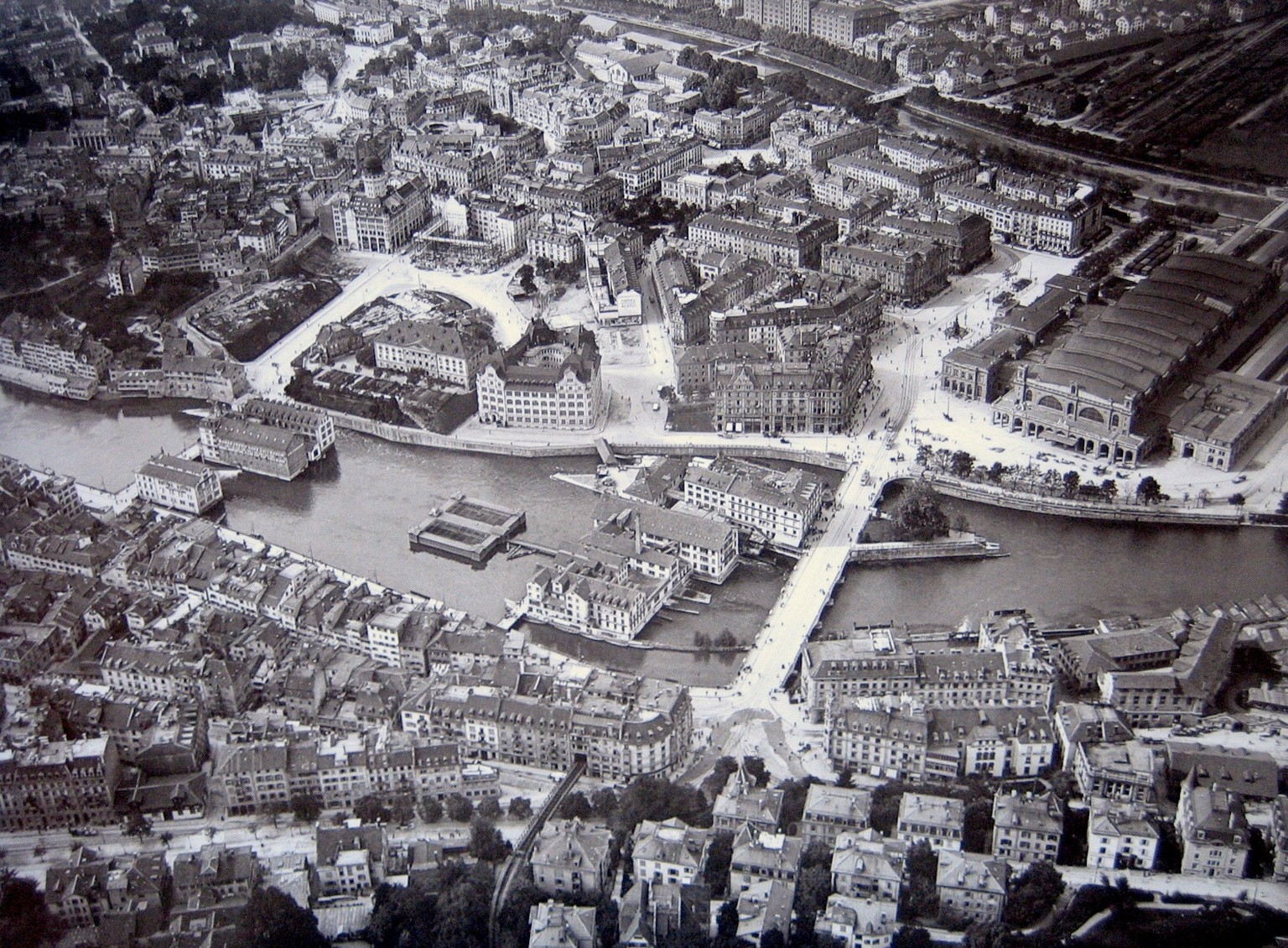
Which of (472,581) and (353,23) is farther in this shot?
(353,23)

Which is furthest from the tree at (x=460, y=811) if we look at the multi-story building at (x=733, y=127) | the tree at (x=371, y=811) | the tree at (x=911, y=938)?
the multi-story building at (x=733, y=127)

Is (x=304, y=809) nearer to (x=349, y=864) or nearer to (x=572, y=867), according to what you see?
(x=349, y=864)

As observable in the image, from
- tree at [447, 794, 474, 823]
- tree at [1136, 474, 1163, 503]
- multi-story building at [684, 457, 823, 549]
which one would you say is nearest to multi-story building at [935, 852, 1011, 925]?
tree at [447, 794, 474, 823]

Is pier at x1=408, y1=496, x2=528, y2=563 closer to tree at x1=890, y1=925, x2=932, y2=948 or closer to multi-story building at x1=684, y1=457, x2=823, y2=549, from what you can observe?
multi-story building at x1=684, y1=457, x2=823, y2=549

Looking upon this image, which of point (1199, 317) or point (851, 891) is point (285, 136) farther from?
point (851, 891)

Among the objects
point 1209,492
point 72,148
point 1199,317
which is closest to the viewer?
point 1209,492

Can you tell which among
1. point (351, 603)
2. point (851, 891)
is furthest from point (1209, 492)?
point (351, 603)

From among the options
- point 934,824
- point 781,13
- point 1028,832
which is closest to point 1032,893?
point 1028,832
